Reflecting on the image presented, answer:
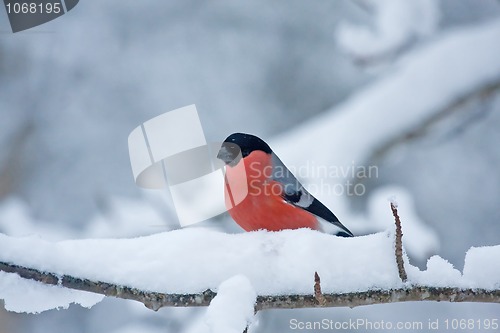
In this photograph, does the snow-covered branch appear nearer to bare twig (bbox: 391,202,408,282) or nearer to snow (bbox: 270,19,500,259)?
bare twig (bbox: 391,202,408,282)

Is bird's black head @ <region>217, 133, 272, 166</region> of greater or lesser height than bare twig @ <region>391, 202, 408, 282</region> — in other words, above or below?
above

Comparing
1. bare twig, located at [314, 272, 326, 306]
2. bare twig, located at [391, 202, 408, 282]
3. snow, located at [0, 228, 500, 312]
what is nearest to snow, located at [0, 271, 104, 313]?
snow, located at [0, 228, 500, 312]

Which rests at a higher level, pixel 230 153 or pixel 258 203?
pixel 230 153

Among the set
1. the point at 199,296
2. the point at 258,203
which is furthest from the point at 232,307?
the point at 258,203

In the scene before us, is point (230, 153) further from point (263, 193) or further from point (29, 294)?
point (29, 294)

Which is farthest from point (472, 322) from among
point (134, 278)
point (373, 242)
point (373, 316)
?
point (134, 278)

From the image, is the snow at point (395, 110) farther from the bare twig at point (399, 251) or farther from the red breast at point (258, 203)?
the bare twig at point (399, 251)

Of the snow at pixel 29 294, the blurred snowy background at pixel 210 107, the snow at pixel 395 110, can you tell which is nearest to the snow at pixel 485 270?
the snow at pixel 395 110

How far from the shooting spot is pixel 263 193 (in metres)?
2.41

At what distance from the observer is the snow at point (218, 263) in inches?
59.8

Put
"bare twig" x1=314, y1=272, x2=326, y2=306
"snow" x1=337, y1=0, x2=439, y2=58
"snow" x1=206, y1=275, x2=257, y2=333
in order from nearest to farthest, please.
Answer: "snow" x1=206, y1=275, x2=257, y2=333
"bare twig" x1=314, y1=272, x2=326, y2=306
"snow" x1=337, y1=0, x2=439, y2=58

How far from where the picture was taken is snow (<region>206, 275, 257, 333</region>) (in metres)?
1.26

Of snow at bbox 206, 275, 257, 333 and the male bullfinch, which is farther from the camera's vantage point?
the male bullfinch

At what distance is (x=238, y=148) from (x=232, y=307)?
1.35m
